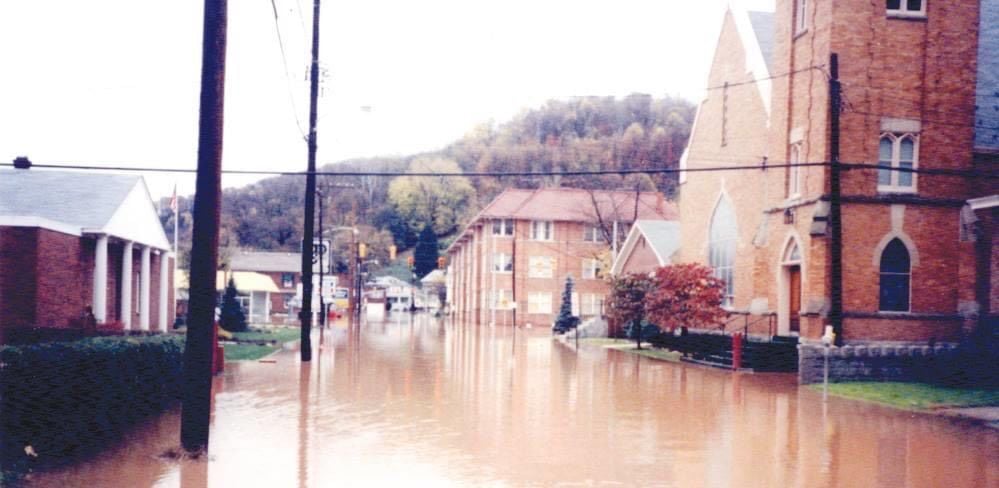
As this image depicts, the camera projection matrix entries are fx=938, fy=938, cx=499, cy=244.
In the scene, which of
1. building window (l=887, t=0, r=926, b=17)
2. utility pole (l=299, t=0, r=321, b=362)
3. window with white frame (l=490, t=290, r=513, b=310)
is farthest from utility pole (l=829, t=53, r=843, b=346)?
window with white frame (l=490, t=290, r=513, b=310)

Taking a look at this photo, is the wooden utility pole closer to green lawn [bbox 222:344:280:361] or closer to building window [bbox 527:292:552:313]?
green lawn [bbox 222:344:280:361]

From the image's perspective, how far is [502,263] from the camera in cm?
7488

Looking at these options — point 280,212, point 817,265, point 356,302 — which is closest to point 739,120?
point 817,265

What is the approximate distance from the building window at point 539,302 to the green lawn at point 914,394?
170 feet

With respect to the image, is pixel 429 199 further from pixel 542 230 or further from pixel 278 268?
pixel 542 230

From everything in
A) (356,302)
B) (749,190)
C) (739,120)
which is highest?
(739,120)

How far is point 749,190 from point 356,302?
66.1 metres

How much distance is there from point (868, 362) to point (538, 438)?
1282 centimetres

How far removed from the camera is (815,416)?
A: 55.5ft

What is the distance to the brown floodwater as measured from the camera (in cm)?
1059

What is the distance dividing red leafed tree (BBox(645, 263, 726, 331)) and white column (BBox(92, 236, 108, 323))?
1762 centimetres

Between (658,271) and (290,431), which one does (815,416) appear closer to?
(290,431)

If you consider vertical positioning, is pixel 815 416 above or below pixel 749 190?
below

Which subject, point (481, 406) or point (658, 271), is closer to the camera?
point (481, 406)
